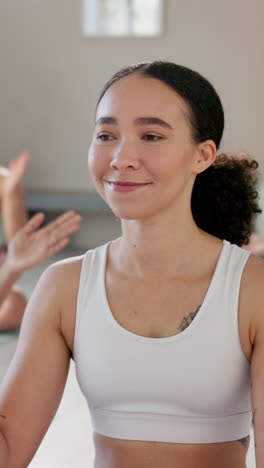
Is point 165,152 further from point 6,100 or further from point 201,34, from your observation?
point 6,100

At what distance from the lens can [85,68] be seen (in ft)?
19.3

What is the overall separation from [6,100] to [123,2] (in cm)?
115

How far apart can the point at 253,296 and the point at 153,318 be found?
171mm

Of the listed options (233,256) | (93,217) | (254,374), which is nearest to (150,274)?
(233,256)

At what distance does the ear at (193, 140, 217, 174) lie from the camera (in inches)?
51.8

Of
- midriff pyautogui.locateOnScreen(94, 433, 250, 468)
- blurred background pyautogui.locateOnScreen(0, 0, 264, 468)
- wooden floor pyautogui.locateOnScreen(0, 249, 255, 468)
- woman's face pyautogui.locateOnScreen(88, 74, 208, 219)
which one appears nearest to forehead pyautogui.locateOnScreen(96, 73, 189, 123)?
woman's face pyautogui.locateOnScreen(88, 74, 208, 219)

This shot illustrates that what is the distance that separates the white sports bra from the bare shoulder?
0.01m

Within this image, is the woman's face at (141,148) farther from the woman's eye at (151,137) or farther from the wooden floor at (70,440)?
the wooden floor at (70,440)

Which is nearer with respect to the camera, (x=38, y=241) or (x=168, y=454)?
(x=168, y=454)

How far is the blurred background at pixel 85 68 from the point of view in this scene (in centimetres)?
564

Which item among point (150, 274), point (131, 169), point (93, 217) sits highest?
point (131, 169)

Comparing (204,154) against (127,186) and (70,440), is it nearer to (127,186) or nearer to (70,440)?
(127,186)

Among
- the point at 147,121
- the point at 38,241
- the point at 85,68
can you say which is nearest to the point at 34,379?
the point at 147,121

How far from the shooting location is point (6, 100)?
6070 millimetres
